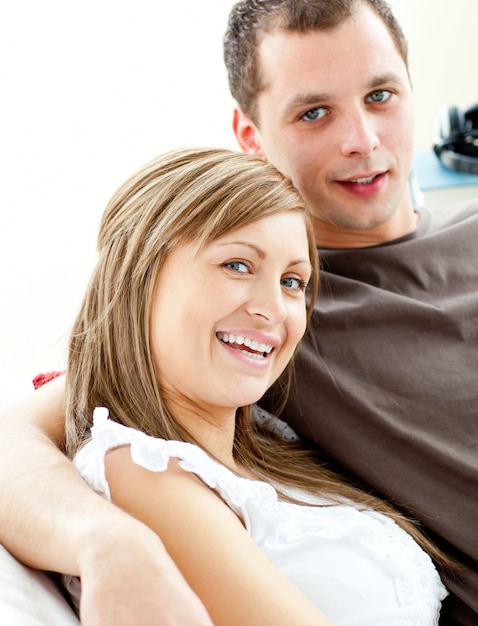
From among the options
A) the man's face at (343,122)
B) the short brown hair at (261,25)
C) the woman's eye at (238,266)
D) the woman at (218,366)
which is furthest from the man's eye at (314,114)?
the woman's eye at (238,266)

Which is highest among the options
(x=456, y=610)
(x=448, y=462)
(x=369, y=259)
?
(x=369, y=259)

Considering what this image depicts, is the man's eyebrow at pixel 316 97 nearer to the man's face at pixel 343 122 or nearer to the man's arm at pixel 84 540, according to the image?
the man's face at pixel 343 122

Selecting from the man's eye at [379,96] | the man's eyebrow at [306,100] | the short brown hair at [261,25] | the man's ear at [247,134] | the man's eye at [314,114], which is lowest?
the man's ear at [247,134]

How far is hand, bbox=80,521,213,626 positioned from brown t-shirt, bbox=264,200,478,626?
1.88 feet

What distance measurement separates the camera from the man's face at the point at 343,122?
139 cm

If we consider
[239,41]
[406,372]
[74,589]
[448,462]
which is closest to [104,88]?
[239,41]

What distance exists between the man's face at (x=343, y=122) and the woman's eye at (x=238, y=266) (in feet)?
1.42

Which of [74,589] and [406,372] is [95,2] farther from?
[74,589]

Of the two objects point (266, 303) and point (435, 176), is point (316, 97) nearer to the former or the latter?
point (266, 303)

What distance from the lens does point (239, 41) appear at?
1511 millimetres

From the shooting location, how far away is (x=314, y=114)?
4.67ft

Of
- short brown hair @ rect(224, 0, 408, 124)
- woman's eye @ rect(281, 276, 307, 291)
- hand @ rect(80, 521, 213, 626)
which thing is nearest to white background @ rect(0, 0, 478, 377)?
short brown hair @ rect(224, 0, 408, 124)

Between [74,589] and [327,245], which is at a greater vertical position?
[327,245]

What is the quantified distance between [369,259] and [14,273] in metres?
1.13
